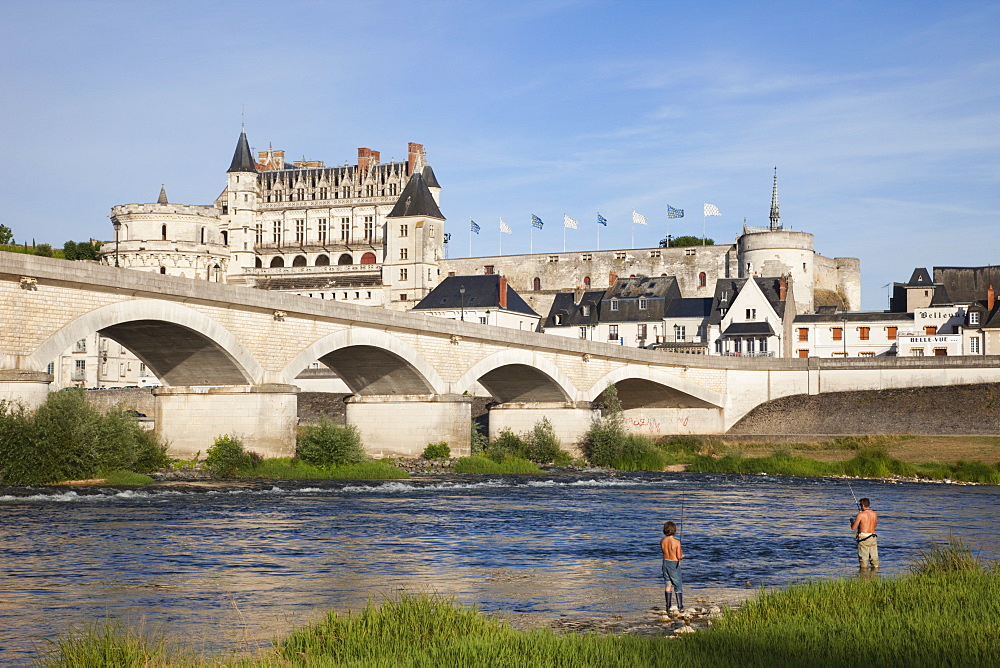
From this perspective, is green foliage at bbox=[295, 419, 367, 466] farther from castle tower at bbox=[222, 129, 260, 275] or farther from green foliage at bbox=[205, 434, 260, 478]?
castle tower at bbox=[222, 129, 260, 275]

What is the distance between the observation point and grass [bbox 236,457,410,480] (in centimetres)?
3509

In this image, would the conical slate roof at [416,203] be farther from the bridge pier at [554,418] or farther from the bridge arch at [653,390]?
the bridge pier at [554,418]

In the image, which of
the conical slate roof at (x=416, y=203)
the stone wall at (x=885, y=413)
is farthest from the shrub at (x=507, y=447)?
the conical slate roof at (x=416, y=203)

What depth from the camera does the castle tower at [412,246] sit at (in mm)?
103125

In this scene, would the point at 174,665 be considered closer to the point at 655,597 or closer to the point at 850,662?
the point at 850,662

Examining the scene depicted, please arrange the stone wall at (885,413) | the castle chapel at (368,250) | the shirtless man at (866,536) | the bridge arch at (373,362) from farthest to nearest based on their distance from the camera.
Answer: the castle chapel at (368,250) < the stone wall at (885,413) < the bridge arch at (373,362) < the shirtless man at (866,536)

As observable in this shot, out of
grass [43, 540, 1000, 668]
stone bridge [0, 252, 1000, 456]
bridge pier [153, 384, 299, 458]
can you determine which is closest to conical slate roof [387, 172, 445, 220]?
stone bridge [0, 252, 1000, 456]

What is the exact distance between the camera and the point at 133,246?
10606 cm

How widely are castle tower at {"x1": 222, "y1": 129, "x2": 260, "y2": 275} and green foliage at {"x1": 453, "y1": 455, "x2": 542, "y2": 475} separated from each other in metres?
76.6

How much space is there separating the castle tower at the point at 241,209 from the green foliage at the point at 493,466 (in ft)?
251

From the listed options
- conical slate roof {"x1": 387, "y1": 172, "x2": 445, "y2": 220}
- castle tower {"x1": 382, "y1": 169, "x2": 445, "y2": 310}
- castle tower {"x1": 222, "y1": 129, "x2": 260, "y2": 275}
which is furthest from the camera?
castle tower {"x1": 222, "y1": 129, "x2": 260, "y2": 275}

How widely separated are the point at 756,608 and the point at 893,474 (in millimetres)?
32919

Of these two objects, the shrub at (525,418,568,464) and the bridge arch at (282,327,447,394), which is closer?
the bridge arch at (282,327,447,394)

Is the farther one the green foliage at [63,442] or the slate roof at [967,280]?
the slate roof at [967,280]
